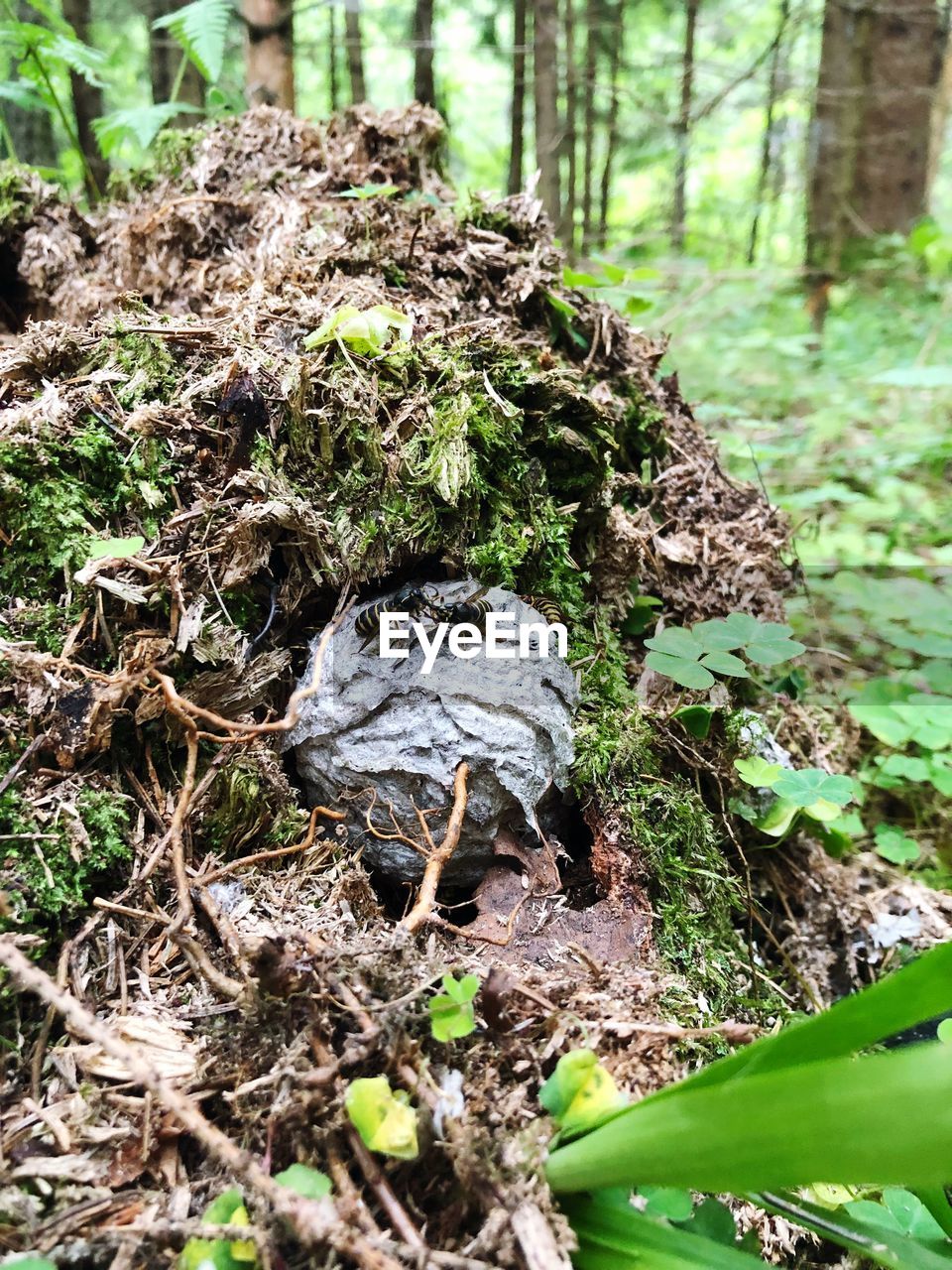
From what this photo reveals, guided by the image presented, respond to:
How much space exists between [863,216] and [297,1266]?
1012 centimetres

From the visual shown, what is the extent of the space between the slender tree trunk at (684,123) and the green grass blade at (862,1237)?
22.2 ft

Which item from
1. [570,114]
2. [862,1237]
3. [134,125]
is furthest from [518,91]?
[862,1237]

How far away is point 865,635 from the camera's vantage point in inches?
130

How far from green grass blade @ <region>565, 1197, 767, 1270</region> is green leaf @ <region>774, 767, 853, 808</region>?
1024 millimetres

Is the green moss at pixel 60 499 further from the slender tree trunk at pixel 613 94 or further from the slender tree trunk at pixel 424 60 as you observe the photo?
the slender tree trunk at pixel 613 94

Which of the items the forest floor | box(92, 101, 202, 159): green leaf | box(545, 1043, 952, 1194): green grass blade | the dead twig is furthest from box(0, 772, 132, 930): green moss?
box(92, 101, 202, 159): green leaf

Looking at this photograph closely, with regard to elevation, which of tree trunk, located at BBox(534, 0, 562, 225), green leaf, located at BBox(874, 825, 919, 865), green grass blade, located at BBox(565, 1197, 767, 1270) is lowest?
green leaf, located at BBox(874, 825, 919, 865)

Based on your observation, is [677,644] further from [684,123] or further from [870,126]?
[870,126]

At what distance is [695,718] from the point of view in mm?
2049

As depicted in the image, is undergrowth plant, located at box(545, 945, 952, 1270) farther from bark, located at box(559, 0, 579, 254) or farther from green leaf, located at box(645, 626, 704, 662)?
bark, located at box(559, 0, 579, 254)

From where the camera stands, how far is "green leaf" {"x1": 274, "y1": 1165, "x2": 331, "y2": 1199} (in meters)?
1.10

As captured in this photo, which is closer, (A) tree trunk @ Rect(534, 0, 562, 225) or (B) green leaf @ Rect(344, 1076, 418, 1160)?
(B) green leaf @ Rect(344, 1076, 418, 1160)

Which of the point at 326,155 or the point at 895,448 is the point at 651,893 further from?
the point at 895,448

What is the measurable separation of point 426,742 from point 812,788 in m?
1.08
